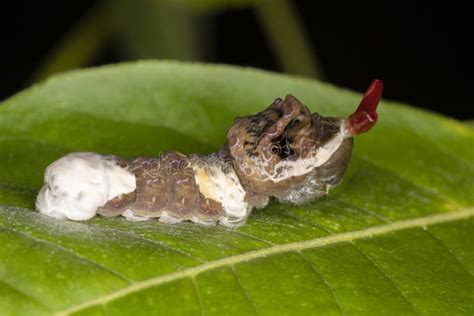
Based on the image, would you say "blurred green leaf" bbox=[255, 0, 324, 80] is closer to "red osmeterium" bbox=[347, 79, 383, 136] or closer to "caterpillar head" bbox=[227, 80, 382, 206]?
"caterpillar head" bbox=[227, 80, 382, 206]

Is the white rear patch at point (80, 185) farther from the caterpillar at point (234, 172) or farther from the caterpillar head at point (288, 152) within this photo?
the caterpillar head at point (288, 152)

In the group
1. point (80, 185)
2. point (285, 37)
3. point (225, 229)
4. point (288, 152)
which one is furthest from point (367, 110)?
point (285, 37)

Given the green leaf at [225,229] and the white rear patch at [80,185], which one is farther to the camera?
the white rear patch at [80,185]

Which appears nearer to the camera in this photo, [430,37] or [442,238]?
[442,238]

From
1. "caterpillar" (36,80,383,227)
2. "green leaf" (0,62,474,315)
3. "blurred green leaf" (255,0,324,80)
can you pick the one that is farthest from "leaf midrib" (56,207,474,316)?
"blurred green leaf" (255,0,324,80)

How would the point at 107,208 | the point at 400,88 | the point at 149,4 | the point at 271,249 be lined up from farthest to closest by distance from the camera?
the point at 400,88 → the point at 149,4 → the point at 107,208 → the point at 271,249

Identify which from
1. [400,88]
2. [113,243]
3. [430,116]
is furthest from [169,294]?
[400,88]

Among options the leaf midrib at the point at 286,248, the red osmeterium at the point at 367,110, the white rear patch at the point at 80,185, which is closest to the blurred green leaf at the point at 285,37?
the leaf midrib at the point at 286,248

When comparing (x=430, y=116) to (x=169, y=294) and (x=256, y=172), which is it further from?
(x=169, y=294)
